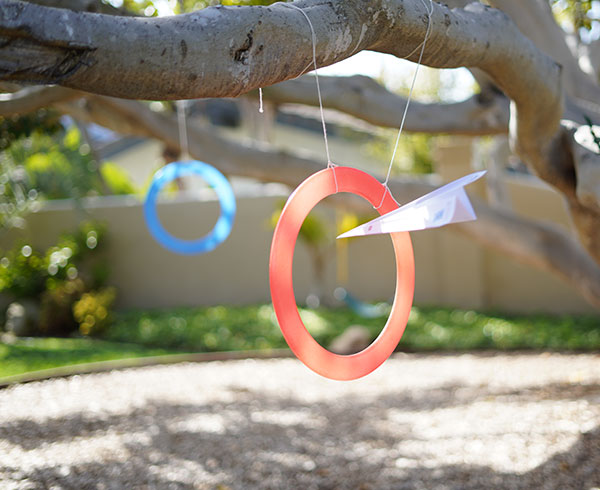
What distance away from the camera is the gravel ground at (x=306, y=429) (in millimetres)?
4246

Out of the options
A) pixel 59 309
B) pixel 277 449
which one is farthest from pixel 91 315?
pixel 277 449

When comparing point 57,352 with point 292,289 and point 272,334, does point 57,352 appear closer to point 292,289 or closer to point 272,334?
point 272,334

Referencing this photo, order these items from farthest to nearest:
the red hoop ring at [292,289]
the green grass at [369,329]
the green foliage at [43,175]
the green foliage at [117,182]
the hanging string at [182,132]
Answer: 1. the green foliage at [117,182]
2. the green foliage at [43,175]
3. the green grass at [369,329]
4. the hanging string at [182,132]
5. the red hoop ring at [292,289]

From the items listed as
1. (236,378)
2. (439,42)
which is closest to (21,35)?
(439,42)

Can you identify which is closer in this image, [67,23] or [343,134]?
[67,23]

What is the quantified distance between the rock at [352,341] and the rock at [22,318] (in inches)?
177

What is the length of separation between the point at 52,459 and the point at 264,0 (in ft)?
11.6

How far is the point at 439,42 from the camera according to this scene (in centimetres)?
312

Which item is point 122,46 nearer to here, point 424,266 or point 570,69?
point 570,69

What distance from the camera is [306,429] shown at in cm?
558

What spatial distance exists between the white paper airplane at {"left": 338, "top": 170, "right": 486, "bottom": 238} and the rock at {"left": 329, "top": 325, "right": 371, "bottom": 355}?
5.93 metres

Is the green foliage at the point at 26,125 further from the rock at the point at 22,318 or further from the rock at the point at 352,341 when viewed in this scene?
the rock at the point at 22,318

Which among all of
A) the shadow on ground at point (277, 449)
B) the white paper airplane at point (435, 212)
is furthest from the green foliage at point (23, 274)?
the white paper airplane at point (435, 212)

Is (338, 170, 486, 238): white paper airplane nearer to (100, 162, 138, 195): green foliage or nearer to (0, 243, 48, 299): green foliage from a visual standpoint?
→ (0, 243, 48, 299): green foliage
